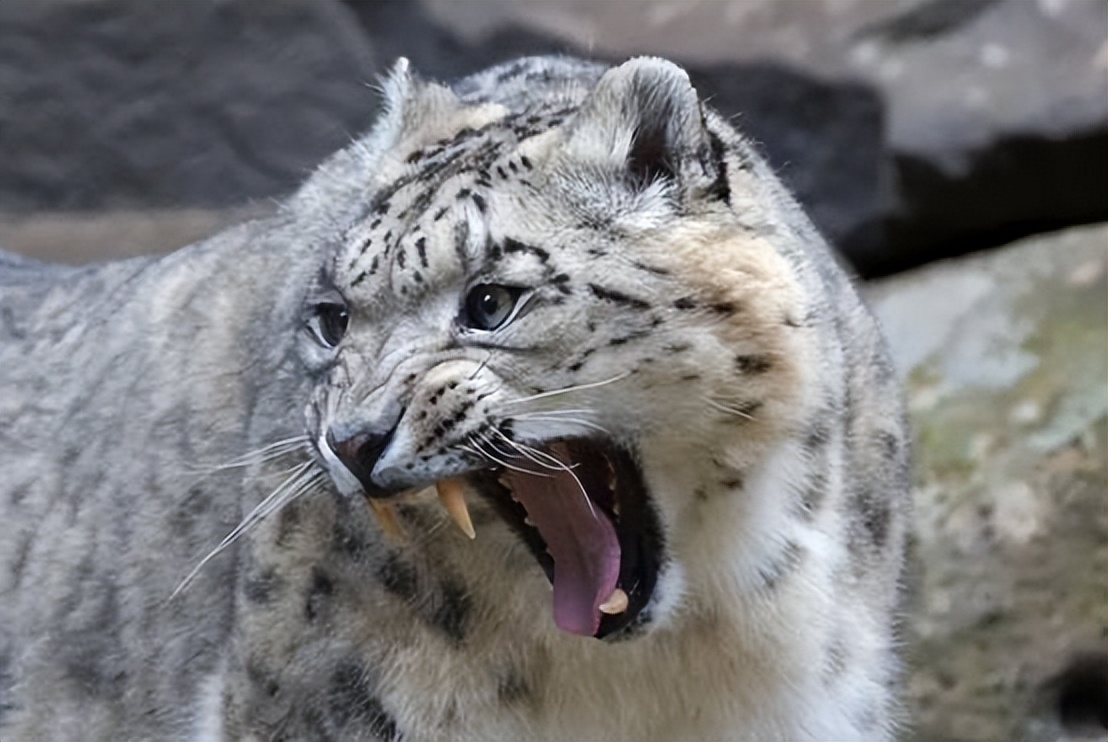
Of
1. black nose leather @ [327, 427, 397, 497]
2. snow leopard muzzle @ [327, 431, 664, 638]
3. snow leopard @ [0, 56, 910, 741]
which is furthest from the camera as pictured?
snow leopard muzzle @ [327, 431, 664, 638]

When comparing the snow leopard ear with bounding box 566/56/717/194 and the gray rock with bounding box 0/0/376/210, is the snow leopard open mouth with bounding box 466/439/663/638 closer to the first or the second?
the snow leopard ear with bounding box 566/56/717/194

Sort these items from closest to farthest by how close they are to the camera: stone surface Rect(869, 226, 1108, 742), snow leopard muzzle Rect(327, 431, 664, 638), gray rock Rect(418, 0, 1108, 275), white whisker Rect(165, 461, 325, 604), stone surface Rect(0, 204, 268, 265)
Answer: snow leopard muzzle Rect(327, 431, 664, 638)
white whisker Rect(165, 461, 325, 604)
stone surface Rect(869, 226, 1108, 742)
gray rock Rect(418, 0, 1108, 275)
stone surface Rect(0, 204, 268, 265)

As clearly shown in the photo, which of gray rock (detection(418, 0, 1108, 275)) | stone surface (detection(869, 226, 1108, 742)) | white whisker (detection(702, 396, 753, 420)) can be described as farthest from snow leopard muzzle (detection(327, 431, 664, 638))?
gray rock (detection(418, 0, 1108, 275))

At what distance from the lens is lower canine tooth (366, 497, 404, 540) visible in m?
2.18

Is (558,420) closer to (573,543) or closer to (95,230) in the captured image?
(573,543)

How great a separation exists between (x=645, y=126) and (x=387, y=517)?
57 centimetres

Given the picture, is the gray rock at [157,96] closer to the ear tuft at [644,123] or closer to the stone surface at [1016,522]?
the stone surface at [1016,522]

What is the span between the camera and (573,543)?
233 centimetres

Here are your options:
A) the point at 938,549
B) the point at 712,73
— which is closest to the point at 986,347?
the point at 938,549

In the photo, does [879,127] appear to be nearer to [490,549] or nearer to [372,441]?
[490,549]

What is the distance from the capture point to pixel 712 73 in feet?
15.9

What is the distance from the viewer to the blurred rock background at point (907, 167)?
14.4ft

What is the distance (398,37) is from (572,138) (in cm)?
297

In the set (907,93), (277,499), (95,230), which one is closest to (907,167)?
(907,93)
